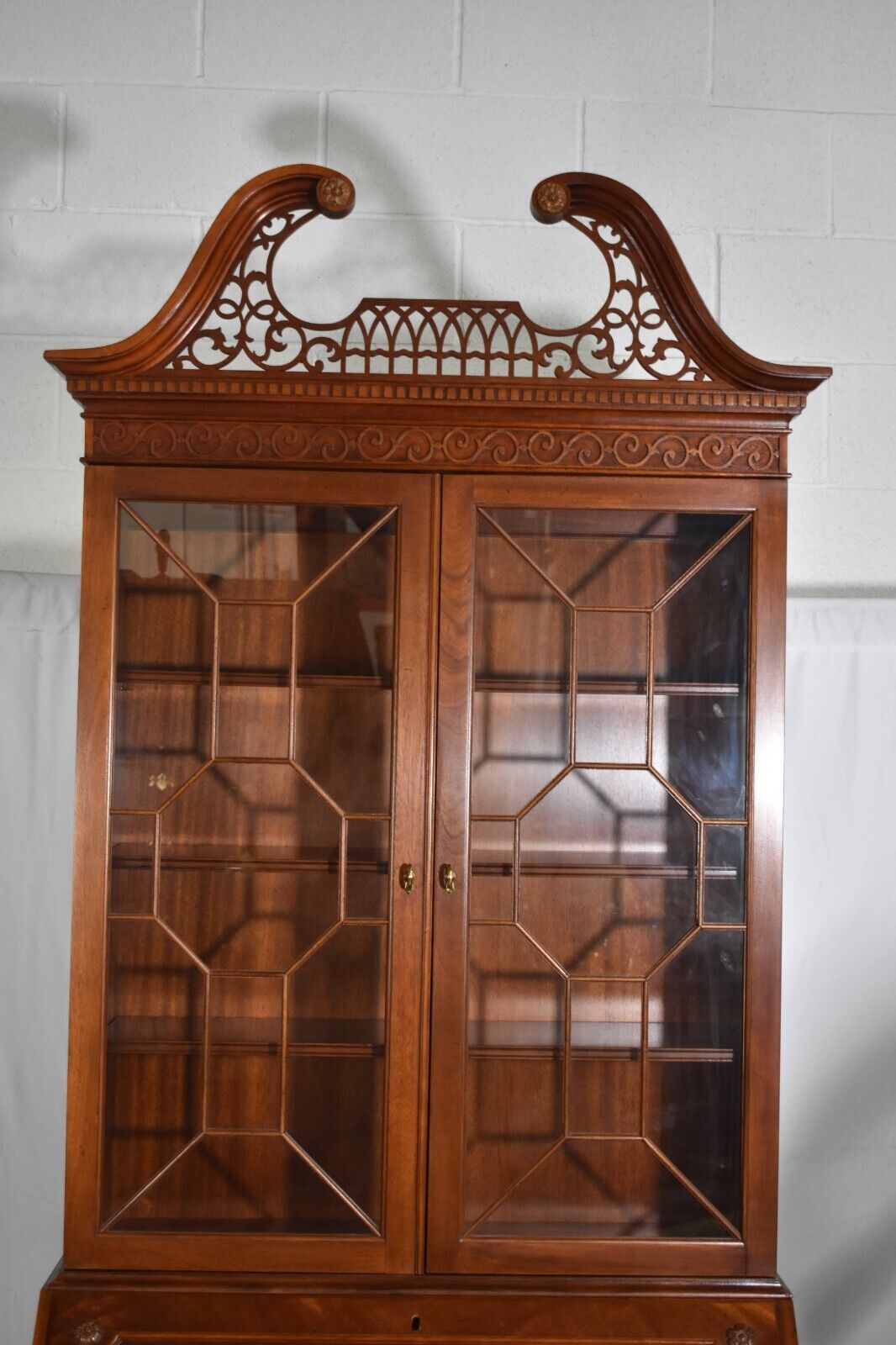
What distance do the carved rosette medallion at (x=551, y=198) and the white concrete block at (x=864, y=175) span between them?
86 centimetres

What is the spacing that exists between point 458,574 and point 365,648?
0.60 feet

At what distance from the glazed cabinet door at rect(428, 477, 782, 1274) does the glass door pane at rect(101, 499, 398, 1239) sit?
11 cm

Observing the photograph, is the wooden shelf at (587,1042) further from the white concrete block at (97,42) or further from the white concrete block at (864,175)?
the white concrete block at (97,42)

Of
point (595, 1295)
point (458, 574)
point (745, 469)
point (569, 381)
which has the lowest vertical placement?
point (595, 1295)

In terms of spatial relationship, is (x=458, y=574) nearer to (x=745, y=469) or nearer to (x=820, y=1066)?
(x=745, y=469)

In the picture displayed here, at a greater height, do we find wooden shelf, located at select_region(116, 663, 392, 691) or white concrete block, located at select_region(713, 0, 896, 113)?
white concrete block, located at select_region(713, 0, 896, 113)

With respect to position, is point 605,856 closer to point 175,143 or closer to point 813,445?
point 813,445

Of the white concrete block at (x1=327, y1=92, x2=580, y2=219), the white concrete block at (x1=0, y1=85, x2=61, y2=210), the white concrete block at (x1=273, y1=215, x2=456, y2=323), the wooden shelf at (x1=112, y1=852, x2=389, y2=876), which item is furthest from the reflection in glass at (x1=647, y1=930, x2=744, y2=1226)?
the white concrete block at (x1=0, y1=85, x2=61, y2=210)

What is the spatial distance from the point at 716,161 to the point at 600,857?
1.46 meters

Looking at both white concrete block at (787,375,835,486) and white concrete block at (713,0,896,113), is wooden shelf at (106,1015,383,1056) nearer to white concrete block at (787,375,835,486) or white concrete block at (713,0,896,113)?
white concrete block at (787,375,835,486)

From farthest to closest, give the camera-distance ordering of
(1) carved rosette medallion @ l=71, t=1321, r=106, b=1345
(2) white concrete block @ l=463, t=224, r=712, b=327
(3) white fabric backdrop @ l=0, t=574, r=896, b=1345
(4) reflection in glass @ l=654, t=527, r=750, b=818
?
(2) white concrete block @ l=463, t=224, r=712, b=327 → (3) white fabric backdrop @ l=0, t=574, r=896, b=1345 → (4) reflection in glass @ l=654, t=527, r=750, b=818 → (1) carved rosette medallion @ l=71, t=1321, r=106, b=1345

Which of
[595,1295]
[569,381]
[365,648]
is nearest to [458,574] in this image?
[365,648]

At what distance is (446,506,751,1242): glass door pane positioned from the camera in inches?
72.3

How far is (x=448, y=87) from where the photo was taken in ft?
7.89
